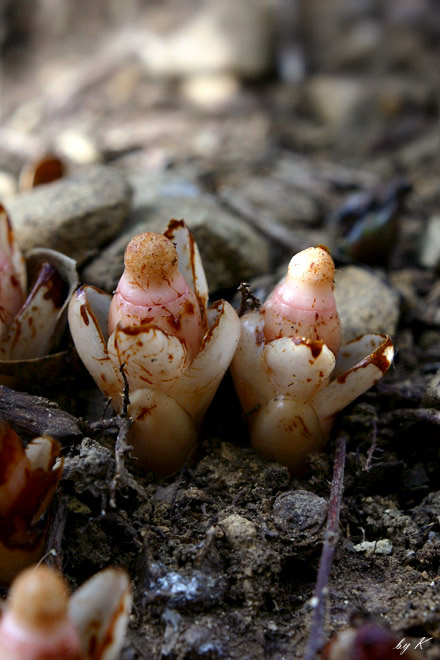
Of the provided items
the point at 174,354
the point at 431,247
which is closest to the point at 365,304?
the point at 431,247

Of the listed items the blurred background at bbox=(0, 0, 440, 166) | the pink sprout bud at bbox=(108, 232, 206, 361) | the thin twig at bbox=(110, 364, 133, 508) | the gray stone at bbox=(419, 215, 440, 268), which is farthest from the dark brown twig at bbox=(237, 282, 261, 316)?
the blurred background at bbox=(0, 0, 440, 166)

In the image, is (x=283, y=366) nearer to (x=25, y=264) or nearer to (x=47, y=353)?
(x=47, y=353)

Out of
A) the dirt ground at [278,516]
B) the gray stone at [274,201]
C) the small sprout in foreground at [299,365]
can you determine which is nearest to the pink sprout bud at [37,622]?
the dirt ground at [278,516]

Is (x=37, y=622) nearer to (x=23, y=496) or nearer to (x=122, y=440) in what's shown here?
(x=23, y=496)

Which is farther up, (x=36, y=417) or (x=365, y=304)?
(x=36, y=417)

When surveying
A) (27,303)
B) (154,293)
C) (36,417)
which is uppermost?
(154,293)

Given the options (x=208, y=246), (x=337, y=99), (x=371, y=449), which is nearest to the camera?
(x=371, y=449)
